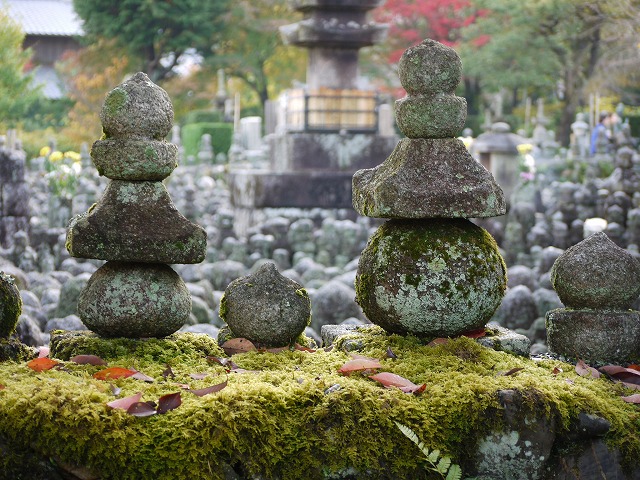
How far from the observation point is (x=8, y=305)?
4344 mm

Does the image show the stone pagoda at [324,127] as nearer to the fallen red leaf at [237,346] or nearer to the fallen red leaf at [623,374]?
the fallen red leaf at [237,346]

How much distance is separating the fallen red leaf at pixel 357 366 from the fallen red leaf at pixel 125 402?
93cm

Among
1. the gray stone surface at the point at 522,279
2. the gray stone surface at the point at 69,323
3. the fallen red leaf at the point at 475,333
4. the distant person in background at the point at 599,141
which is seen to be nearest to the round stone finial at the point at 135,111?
the fallen red leaf at the point at 475,333

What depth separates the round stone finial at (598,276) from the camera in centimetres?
452

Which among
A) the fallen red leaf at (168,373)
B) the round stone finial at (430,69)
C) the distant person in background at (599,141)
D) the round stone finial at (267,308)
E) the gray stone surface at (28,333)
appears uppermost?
the round stone finial at (430,69)

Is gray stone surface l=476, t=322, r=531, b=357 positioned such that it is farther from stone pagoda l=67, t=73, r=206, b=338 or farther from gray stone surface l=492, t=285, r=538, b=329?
gray stone surface l=492, t=285, r=538, b=329

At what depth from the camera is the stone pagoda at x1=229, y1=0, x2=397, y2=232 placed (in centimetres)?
1459

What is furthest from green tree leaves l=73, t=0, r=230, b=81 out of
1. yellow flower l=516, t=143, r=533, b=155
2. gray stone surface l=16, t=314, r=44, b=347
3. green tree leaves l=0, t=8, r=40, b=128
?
gray stone surface l=16, t=314, r=44, b=347

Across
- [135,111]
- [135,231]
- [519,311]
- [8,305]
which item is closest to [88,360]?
[8,305]

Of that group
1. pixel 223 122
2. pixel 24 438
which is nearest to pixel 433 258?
pixel 24 438

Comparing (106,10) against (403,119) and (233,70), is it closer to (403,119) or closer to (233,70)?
(233,70)

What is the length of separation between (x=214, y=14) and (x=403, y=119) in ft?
93.8

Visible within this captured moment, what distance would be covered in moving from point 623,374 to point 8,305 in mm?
2851

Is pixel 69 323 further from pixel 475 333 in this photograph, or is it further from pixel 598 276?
pixel 598 276
